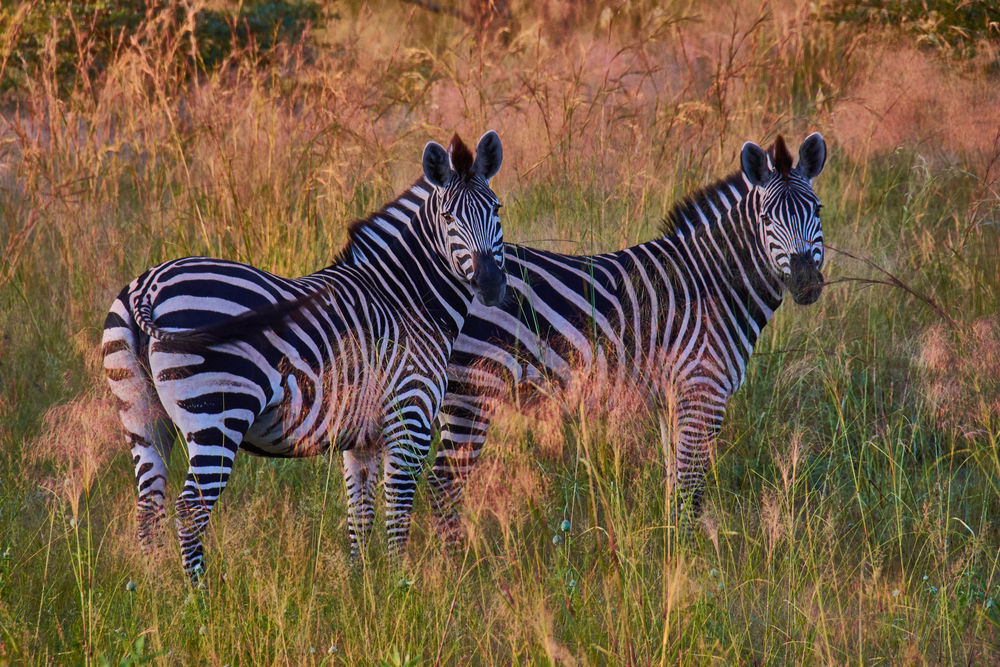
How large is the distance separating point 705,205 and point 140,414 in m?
2.58

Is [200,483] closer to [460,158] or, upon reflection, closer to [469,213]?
→ [469,213]

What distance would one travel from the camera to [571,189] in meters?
6.23

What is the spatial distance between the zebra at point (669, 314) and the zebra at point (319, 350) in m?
0.34

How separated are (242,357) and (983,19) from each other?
7957mm

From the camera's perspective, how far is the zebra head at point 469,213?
11.6 ft

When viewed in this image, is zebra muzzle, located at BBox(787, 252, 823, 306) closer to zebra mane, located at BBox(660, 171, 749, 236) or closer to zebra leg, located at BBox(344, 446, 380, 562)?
zebra mane, located at BBox(660, 171, 749, 236)

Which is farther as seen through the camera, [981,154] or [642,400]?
[981,154]

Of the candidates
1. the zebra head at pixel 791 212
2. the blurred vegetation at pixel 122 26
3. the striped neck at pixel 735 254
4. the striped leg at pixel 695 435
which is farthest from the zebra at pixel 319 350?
the blurred vegetation at pixel 122 26

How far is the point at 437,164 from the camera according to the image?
3.58 meters

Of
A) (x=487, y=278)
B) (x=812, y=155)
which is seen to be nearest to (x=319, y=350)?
(x=487, y=278)

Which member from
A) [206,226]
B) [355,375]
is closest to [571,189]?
[206,226]

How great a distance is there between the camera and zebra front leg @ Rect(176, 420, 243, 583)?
3.01 meters

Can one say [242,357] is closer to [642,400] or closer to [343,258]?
[343,258]

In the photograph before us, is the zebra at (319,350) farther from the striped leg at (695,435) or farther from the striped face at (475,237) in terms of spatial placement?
the striped leg at (695,435)
